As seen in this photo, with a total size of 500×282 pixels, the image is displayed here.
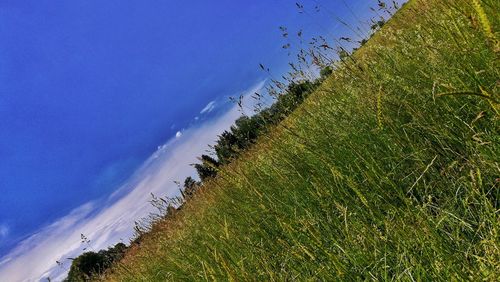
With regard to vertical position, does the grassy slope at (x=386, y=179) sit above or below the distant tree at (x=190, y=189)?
below

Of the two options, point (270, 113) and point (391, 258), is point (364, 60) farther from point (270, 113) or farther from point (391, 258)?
point (391, 258)

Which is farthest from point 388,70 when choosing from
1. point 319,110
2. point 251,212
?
point 251,212

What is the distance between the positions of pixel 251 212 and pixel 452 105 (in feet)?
6.32

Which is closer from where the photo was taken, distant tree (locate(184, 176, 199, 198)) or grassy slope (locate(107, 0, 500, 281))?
grassy slope (locate(107, 0, 500, 281))

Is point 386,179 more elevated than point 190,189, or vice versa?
point 190,189

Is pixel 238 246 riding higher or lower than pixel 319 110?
lower

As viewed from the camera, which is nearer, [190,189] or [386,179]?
[386,179]

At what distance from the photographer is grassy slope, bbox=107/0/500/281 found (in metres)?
1.98

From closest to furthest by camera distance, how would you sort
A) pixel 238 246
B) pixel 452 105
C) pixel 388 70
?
1. pixel 452 105
2. pixel 238 246
3. pixel 388 70

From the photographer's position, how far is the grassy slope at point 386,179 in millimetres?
1983

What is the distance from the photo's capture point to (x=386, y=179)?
7.97ft

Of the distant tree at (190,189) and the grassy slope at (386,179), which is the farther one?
the distant tree at (190,189)

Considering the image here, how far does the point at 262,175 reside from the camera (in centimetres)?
466

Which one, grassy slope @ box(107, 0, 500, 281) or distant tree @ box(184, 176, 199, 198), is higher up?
distant tree @ box(184, 176, 199, 198)
